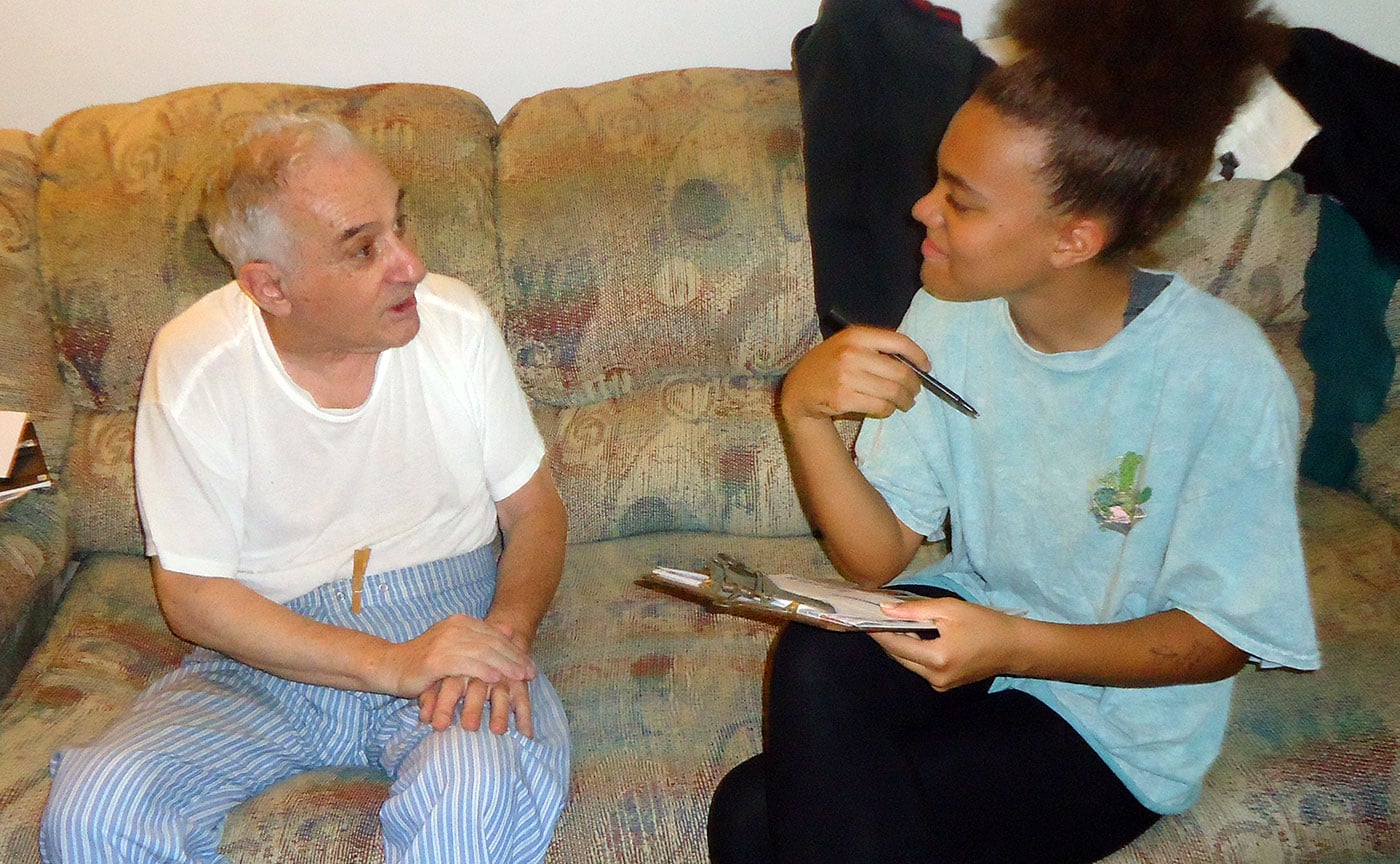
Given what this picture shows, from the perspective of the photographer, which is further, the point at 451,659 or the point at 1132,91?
the point at 451,659

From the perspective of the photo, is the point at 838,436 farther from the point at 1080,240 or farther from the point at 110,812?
the point at 110,812

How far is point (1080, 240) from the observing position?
1175mm

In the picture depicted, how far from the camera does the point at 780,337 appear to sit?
1896 mm

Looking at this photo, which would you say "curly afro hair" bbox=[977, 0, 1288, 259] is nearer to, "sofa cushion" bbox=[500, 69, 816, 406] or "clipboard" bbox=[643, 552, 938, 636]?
"clipboard" bbox=[643, 552, 938, 636]

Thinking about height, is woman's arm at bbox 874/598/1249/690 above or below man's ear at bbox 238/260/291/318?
below

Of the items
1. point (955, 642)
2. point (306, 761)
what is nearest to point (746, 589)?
point (955, 642)

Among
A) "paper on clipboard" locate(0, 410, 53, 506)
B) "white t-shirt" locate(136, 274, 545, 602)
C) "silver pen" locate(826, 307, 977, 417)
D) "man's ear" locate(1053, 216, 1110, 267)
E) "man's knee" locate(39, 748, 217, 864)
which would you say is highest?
"man's ear" locate(1053, 216, 1110, 267)

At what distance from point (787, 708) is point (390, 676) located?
0.53 meters

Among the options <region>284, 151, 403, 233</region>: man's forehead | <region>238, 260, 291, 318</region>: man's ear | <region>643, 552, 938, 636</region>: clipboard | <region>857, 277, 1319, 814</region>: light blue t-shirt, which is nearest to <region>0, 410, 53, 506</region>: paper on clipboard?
<region>238, 260, 291, 318</region>: man's ear

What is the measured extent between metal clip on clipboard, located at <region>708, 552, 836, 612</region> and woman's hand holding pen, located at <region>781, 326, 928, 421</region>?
22cm

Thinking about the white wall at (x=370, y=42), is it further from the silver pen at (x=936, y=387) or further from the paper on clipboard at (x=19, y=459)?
the silver pen at (x=936, y=387)

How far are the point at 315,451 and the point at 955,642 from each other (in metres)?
0.89

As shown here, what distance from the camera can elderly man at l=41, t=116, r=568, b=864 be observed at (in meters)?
1.29

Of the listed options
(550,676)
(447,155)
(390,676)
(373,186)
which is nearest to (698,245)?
(447,155)
